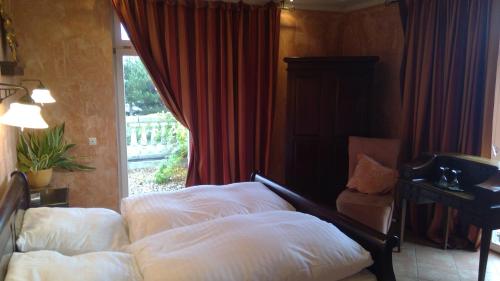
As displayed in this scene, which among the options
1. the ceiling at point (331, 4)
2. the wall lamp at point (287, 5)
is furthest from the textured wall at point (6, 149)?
the wall lamp at point (287, 5)

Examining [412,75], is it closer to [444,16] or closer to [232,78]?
[444,16]

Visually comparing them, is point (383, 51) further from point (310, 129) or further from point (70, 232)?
point (70, 232)

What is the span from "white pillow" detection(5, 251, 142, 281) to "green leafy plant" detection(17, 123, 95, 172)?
69.9 inches

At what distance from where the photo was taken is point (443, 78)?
328cm

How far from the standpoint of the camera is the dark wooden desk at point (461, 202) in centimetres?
236

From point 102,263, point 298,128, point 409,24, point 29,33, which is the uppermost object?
point 409,24

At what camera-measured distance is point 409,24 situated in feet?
11.6

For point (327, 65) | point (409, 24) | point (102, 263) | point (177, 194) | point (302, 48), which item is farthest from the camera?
point (302, 48)

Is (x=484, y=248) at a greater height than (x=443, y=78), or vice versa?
(x=443, y=78)

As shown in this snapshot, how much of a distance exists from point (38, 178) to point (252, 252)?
2.34 metres

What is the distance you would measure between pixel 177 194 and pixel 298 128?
190 cm

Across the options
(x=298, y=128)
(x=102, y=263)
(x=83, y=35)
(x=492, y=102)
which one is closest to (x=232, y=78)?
(x=298, y=128)

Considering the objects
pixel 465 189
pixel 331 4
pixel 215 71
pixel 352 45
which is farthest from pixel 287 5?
pixel 465 189

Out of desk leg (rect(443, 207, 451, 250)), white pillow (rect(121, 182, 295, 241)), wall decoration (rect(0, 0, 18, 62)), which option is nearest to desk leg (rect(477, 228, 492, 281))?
desk leg (rect(443, 207, 451, 250))
